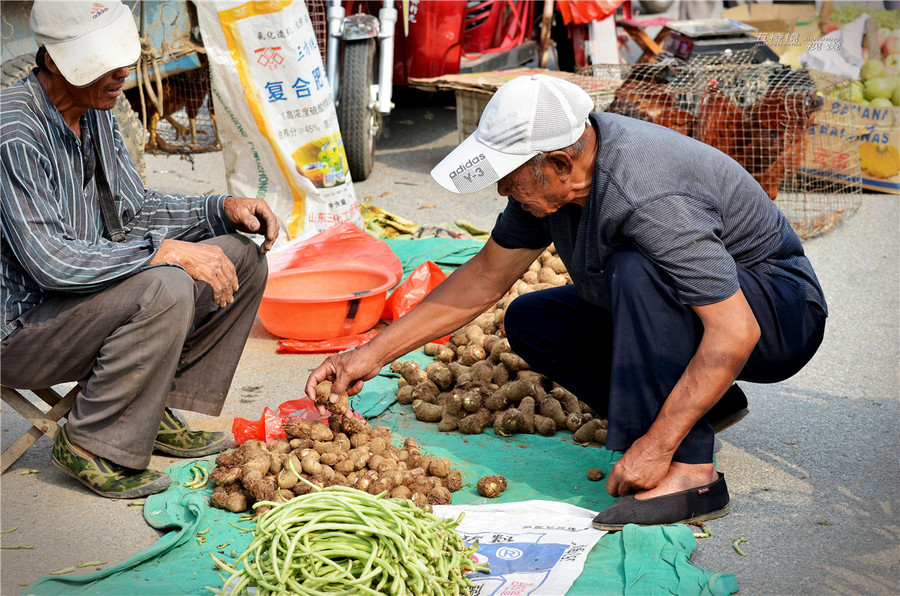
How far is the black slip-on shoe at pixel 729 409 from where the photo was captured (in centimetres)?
264

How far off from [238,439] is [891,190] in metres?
5.12

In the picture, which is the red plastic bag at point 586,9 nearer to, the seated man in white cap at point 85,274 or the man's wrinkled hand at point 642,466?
the seated man in white cap at point 85,274

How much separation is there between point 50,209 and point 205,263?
1.53ft

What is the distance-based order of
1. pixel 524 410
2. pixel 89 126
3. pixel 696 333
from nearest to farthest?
pixel 696 333 < pixel 89 126 < pixel 524 410

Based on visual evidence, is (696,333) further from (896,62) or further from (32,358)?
(896,62)

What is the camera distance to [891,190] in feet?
19.1

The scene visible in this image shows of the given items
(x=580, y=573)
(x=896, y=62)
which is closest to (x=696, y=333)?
(x=580, y=573)

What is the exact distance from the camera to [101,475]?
8.07ft

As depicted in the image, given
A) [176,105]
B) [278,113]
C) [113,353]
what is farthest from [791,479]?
[176,105]

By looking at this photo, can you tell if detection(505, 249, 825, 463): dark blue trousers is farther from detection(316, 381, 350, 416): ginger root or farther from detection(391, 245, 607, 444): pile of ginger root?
detection(316, 381, 350, 416): ginger root

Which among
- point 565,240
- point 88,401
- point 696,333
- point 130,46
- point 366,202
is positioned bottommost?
point 366,202

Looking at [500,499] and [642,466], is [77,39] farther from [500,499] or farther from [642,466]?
[642,466]

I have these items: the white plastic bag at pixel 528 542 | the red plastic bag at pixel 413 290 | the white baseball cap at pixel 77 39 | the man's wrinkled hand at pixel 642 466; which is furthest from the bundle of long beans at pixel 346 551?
the red plastic bag at pixel 413 290

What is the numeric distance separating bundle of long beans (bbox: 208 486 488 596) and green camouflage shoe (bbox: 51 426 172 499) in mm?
820
